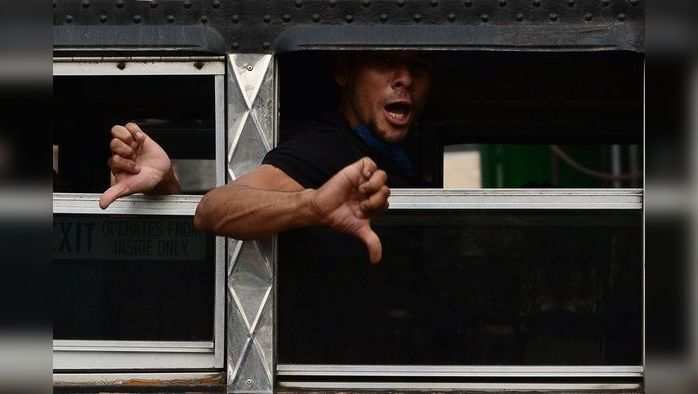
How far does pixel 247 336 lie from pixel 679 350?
41.6 inches

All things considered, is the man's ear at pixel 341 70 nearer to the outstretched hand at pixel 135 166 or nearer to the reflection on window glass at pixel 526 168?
the outstretched hand at pixel 135 166

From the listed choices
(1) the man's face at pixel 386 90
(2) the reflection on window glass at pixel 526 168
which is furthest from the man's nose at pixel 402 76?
(2) the reflection on window glass at pixel 526 168

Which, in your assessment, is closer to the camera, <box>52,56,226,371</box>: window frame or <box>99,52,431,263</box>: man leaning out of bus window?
<box>99,52,431,263</box>: man leaning out of bus window

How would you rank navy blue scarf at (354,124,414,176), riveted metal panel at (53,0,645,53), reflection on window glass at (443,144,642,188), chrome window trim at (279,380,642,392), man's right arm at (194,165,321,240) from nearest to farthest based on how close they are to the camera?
man's right arm at (194,165,321,240)
riveted metal panel at (53,0,645,53)
chrome window trim at (279,380,642,392)
navy blue scarf at (354,124,414,176)
reflection on window glass at (443,144,642,188)

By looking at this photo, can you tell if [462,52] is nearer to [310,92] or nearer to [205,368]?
[310,92]

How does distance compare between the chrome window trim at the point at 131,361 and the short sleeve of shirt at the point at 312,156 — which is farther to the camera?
the chrome window trim at the point at 131,361

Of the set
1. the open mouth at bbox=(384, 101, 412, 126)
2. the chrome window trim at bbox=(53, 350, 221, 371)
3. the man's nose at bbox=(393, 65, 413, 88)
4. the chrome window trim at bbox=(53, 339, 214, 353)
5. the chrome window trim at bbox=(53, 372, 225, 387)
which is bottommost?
the chrome window trim at bbox=(53, 372, 225, 387)

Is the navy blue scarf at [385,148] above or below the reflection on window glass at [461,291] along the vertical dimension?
above

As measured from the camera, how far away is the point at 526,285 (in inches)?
121

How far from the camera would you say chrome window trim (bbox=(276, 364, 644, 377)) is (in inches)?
121

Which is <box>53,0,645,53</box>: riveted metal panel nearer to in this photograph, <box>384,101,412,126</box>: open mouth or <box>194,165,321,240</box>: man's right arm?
<box>384,101,412,126</box>: open mouth

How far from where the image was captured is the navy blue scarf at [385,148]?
3172 mm

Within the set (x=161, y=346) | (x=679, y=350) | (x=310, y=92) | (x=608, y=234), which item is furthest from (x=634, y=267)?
(x=161, y=346)

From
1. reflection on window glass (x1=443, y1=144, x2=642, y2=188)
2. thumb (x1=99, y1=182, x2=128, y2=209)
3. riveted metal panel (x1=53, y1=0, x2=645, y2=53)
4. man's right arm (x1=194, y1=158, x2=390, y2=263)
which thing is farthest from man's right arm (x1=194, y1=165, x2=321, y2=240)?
reflection on window glass (x1=443, y1=144, x2=642, y2=188)
